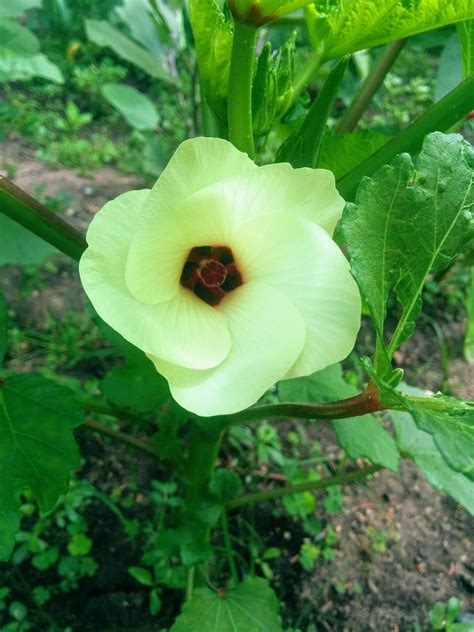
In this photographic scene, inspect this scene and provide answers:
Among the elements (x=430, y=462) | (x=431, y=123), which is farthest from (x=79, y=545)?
(x=431, y=123)

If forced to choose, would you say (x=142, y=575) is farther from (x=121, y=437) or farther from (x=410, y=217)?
(x=410, y=217)

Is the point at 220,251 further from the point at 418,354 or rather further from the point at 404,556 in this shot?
the point at 418,354

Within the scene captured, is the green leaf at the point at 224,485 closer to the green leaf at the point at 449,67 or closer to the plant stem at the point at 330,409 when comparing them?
the plant stem at the point at 330,409

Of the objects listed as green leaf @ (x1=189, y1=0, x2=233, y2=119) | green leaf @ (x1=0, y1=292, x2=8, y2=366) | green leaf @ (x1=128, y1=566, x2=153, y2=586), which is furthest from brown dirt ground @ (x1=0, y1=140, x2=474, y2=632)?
green leaf @ (x1=189, y1=0, x2=233, y2=119)

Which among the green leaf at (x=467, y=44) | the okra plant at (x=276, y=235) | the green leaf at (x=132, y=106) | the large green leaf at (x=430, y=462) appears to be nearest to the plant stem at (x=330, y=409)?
the okra plant at (x=276, y=235)

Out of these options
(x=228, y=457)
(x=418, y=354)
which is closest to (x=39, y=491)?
(x=228, y=457)

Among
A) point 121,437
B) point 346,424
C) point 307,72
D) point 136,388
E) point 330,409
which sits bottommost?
point 121,437

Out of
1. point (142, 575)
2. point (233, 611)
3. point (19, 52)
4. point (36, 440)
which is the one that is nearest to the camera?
point (36, 440)
